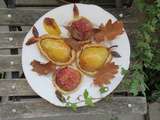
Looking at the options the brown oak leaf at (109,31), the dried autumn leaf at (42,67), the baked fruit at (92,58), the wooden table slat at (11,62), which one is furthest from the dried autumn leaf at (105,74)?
the wooden table slat at (11,62)

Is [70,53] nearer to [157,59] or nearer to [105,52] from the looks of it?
[105,52]

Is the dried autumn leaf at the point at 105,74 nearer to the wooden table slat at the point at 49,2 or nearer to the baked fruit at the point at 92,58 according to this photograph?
the baked fruit at the point at 92,58

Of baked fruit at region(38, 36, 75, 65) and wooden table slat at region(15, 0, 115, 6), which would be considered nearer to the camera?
baked fruit at region(38, 36, 75, 65)

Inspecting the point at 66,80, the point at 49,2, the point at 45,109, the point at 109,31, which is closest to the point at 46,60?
the point at 66,80

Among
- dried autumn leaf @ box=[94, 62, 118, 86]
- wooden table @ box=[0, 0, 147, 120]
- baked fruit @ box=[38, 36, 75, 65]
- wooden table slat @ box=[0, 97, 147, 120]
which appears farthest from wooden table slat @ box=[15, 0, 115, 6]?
wooden table slat @ box=[0, 97, 147, 120]

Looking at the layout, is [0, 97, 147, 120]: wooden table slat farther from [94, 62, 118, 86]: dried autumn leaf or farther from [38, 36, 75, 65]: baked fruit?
[38, 36, 75, 65]: baked fruit

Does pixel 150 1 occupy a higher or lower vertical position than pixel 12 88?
higher

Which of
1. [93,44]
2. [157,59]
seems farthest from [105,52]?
[157,59]
